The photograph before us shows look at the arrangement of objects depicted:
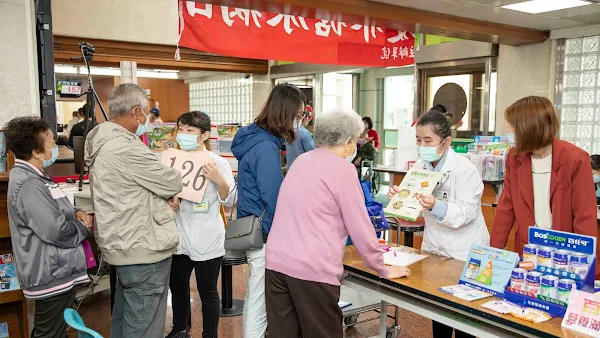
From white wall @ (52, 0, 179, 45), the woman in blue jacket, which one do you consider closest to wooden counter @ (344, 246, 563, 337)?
the woman in blue jacket

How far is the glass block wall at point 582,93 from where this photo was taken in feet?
18.5

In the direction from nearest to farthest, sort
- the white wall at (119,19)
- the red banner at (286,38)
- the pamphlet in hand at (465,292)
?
the pamphlet in hand at (465,292) → the red banner at (286,38) → the white wall at (119,19)

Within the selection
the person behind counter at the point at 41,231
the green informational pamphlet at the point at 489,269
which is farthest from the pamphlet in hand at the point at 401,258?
the person behind counter at the point at 41,231

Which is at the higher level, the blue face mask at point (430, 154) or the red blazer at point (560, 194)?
the blue face mask at point (430, 154)

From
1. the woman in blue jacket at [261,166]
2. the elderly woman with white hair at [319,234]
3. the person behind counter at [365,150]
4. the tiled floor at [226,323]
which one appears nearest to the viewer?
the elderly woman with white hair at [319,234]

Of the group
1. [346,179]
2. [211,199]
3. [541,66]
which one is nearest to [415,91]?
[541,66]

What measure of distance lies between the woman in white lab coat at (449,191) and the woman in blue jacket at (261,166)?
0.67 metres

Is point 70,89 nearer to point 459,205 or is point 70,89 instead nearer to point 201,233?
point 201,233

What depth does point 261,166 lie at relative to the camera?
254 centimetres

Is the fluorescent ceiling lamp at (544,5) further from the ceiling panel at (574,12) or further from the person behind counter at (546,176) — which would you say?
the person behind counter at (546,176)

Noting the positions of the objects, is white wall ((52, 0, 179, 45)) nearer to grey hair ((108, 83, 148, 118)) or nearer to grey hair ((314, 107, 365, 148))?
grey hair ((108, 83, 148, 118))

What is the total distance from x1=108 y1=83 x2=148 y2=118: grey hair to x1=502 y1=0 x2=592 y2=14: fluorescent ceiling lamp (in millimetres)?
3627

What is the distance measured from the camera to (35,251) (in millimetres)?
2549

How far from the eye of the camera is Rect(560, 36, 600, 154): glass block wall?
5645 millimetres
